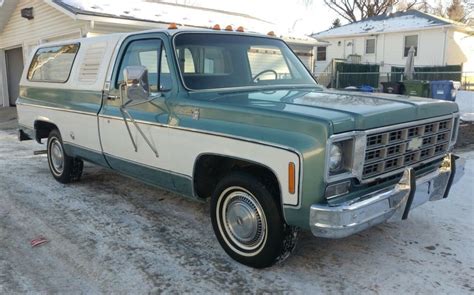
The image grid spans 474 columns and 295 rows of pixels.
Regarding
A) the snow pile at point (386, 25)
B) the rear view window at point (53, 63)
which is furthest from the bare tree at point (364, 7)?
the rear view window at point (53, 63)

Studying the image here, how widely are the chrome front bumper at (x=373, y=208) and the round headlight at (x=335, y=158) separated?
0.89 feet

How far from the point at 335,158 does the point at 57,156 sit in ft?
15.8

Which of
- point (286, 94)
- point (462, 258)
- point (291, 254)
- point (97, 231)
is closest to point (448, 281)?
point (462, 258)

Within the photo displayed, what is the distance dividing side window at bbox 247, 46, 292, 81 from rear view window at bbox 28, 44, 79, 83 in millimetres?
2555

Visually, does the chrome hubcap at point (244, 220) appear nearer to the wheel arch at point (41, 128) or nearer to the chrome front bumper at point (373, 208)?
the chrome front bumper at point (373, 208)

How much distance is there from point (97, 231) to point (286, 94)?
2.40 meters

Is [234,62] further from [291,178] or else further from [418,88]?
[418,88]

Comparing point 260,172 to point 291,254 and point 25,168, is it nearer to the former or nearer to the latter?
point 291,254

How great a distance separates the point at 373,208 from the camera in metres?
3.23

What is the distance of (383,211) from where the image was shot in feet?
10.9

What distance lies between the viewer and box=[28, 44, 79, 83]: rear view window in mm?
6008

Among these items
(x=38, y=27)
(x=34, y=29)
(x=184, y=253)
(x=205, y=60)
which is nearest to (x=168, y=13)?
(x=38, y=27)

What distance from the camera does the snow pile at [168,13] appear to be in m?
12.7

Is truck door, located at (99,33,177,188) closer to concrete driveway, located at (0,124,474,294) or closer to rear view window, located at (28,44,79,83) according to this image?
concrete driveway, located at (0,124,474,294)
